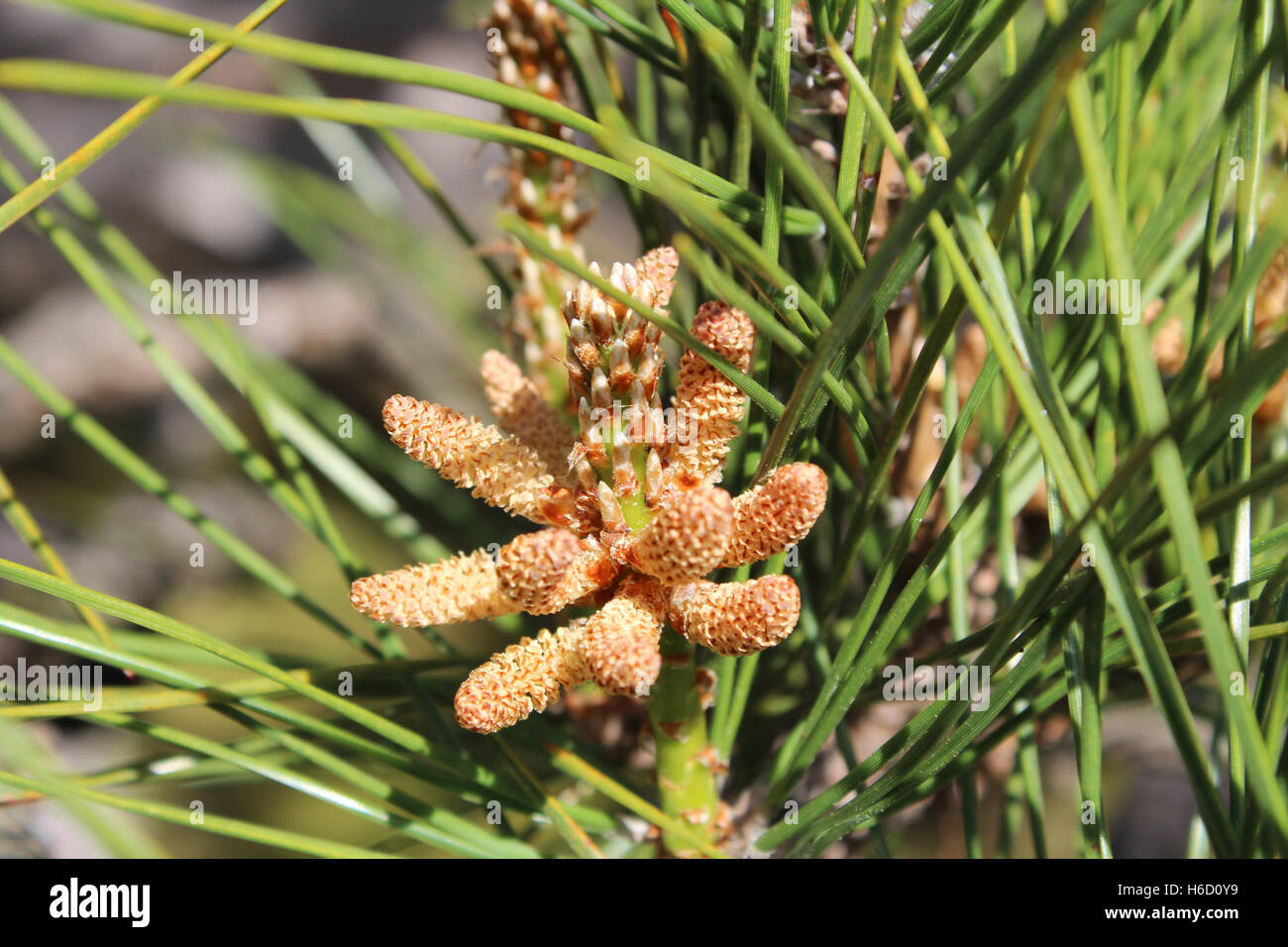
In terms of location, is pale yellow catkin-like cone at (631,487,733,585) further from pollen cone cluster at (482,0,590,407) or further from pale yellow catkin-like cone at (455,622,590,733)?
pollen cone cluster at (482,0,590,407)

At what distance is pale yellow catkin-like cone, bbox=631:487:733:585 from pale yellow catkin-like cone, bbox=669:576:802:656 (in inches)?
0.5

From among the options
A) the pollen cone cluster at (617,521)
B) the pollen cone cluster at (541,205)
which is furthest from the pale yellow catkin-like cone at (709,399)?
the pollen cone cluster at (541,205)

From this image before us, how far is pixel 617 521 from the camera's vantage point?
1.01ft

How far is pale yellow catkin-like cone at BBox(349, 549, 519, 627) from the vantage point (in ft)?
0.92

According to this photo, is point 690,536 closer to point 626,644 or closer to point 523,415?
point 626,644

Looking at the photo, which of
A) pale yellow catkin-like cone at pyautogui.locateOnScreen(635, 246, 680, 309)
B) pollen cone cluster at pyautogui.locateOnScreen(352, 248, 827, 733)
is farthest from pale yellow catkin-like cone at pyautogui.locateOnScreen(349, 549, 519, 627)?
pale yellow catkin-like cone at pyautogui.locateOnScreen(635, 246, 680, 309)

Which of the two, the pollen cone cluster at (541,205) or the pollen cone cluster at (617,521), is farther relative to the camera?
the pollen cone cluster at (541,205)

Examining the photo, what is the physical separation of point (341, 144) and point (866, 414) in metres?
0.48

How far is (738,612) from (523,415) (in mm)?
149

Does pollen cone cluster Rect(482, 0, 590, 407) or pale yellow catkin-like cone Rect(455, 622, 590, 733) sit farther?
pollen cone cluster Rect(482, 0, 590, 407)

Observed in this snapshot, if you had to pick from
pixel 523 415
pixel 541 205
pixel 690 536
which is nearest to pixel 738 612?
pixel 690 536

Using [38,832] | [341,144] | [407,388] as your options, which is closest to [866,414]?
[341,144]

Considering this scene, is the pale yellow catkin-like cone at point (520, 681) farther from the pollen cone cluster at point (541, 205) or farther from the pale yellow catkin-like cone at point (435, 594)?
the pollen cone cluster at point (541, 205)

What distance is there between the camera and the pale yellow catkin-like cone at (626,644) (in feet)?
0.81
